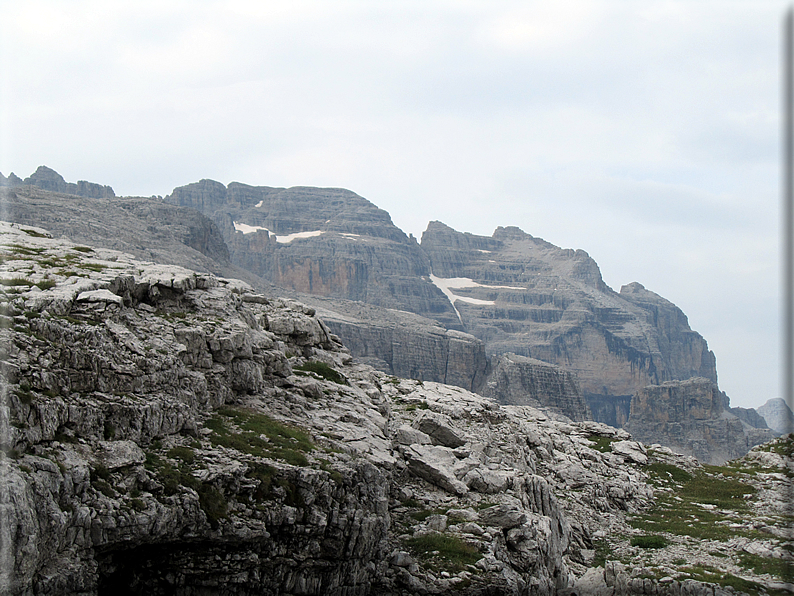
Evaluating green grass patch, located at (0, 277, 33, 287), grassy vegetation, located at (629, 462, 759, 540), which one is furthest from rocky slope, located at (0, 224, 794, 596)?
grassy vegetation, located at (629, 462, 759, 540)

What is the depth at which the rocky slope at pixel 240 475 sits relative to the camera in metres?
23.1

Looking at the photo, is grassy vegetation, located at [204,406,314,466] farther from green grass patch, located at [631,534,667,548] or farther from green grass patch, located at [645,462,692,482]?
green grass patch, located at [645,462,692,482]

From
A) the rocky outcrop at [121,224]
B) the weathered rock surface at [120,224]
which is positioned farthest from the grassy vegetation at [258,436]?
the weathered rock surface at [120,224]

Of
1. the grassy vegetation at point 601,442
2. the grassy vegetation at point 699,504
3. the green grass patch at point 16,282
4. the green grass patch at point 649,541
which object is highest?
the green grass patch at point 16,282

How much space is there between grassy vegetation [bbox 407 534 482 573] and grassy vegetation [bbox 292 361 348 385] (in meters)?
12.3

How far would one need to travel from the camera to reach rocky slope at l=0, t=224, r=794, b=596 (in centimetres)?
2308

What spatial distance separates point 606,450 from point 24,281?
174 ft

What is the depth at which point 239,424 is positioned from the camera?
3103cm

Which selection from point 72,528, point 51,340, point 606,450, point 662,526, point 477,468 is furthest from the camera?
point 606,450

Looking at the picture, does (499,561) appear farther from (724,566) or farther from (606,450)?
(606,450)

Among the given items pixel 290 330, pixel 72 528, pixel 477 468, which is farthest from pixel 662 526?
pixel 72 528

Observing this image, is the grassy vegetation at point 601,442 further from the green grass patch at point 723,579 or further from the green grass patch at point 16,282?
the green grass patch at point 16,282

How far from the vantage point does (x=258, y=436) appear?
30125 millimetres

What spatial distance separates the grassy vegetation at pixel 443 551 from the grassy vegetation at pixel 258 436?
20.2 feet
